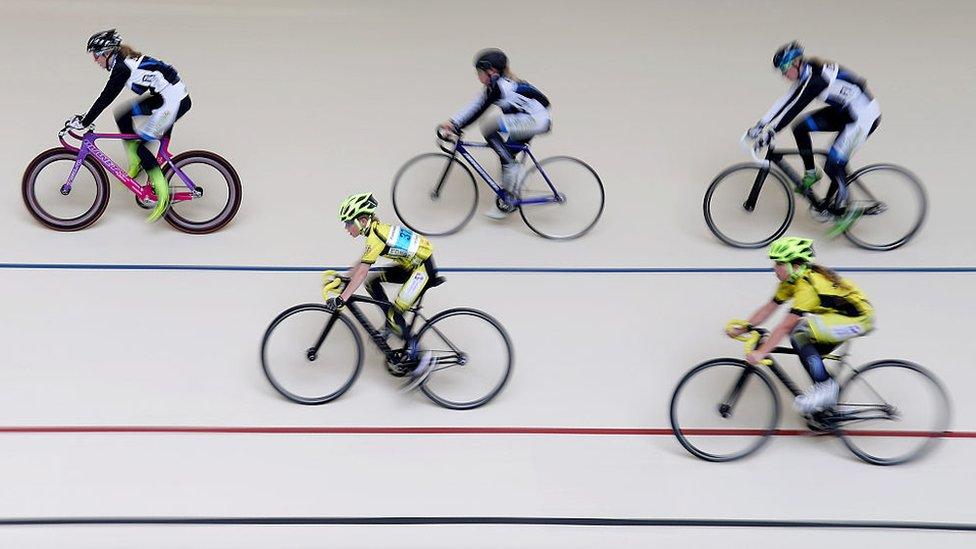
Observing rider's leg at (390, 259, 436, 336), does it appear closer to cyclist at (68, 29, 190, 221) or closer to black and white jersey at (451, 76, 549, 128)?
black and white jersey at (451, 76, 549, 128)

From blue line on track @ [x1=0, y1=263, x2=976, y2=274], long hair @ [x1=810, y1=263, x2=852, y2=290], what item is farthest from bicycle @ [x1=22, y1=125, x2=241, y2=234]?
long hair @ [x1=810, y1=263, x2=852, y2=290]

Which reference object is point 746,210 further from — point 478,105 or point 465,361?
point 465,361

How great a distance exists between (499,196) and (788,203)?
1697 millimetres

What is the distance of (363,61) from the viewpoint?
25.5 ft

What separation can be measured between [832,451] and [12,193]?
4.96m

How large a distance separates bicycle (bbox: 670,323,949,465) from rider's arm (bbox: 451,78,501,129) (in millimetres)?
2062

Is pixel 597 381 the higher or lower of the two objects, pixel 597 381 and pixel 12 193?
the lower

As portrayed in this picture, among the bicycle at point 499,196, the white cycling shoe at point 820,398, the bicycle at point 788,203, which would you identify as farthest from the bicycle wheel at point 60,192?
the white cycling shoe at point 820,398

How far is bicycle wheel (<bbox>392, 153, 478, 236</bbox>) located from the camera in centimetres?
595

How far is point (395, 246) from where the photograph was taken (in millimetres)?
4465

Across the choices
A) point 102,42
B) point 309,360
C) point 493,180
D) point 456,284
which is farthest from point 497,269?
point 102,42

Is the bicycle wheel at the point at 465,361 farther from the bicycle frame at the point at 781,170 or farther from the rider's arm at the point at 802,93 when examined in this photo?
the rider's arm at the point at 802,93

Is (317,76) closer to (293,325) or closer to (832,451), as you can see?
(293,325)

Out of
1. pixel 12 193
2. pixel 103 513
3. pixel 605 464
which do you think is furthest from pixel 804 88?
pixel 12 193
